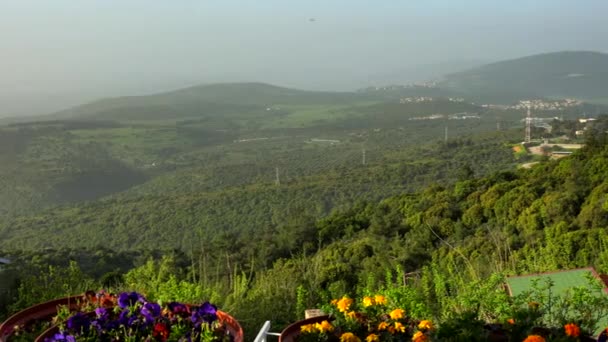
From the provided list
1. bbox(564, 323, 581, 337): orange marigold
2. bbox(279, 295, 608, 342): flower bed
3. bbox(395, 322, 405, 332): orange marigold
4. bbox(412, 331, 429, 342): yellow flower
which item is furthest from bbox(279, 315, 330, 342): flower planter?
bbox(564, 323, 581, 337): orange marigold

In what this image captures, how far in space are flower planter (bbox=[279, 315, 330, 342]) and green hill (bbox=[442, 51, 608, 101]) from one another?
369 feet

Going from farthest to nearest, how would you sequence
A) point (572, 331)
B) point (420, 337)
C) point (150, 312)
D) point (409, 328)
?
point (409, 328)
point (150, 312)
point (420, 337)
point (572, 331)

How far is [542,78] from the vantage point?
13138cm

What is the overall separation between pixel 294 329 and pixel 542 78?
139m

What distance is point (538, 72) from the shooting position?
5330 inches

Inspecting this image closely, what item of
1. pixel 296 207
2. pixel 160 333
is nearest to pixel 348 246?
pixel 160 333

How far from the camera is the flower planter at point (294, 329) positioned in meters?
2.69

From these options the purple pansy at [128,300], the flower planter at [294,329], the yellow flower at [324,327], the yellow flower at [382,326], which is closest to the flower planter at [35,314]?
the purple pansy at [128,300]

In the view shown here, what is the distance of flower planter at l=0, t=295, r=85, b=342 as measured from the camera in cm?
288

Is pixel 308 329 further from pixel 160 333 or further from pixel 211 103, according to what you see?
pixel 211 103

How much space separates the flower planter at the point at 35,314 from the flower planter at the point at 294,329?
1.10m

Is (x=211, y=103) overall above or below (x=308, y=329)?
below

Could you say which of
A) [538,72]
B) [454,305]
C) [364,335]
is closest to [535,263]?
[454,305]

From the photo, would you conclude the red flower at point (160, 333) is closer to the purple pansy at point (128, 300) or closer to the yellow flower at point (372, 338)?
the purple pansy at point (128, 300)
